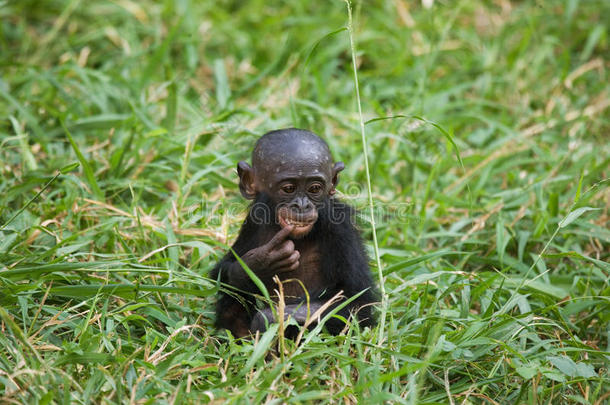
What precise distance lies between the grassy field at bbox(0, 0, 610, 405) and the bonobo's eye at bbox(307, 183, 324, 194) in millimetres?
663

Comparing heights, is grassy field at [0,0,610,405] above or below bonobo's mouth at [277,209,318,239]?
below

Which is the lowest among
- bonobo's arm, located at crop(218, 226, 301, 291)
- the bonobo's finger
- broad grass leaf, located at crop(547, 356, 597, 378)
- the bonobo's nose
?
broad grass leaf, located at crop(547, 356, 597, 378)

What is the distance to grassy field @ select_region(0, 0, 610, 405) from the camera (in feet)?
10.4

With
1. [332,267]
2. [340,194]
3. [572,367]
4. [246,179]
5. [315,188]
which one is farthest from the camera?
[340,194]

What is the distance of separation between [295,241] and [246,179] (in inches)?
17.1

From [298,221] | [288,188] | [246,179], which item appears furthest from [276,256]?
[246,179]

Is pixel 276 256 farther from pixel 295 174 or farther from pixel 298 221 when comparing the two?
pixel 295 174

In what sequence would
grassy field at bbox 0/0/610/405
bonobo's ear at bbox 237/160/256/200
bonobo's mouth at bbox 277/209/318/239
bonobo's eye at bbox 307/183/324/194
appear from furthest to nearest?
bonobo's ear at bbox 237/160/256/200 < bonobo's eye at bbox 307/183/324/194 < bonobo's mouth at bbox 277/209/318/239 < grassy field at bbox 0/0/610/405

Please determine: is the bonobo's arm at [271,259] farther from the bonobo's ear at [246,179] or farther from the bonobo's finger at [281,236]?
the bonobo's ear at [246,179]

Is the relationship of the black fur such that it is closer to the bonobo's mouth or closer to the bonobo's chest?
the bonobo's chest

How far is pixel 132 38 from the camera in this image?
23.5 feet

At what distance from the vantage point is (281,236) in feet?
11.1

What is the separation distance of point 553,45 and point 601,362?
4.92 metres

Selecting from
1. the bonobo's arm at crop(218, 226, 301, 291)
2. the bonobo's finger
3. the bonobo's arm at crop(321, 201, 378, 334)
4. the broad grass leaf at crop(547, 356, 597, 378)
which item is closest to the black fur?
the bonobo's arm at crop(321, 201, 378, 334)
